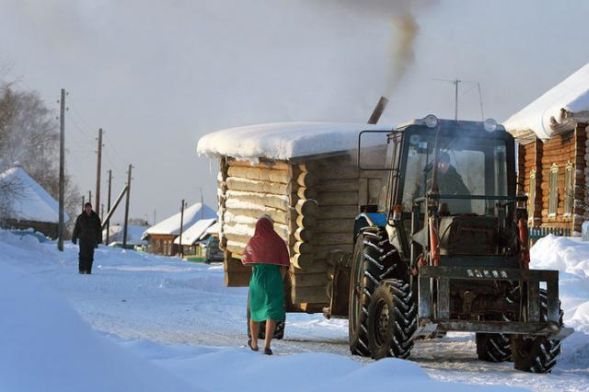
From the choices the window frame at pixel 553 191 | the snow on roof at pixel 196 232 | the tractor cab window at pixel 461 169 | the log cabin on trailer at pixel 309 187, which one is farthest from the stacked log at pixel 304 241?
the snow on roof at pixel 196 232

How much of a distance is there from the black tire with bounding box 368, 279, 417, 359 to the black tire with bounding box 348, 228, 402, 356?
344mm

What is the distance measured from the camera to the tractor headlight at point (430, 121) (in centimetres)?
1175

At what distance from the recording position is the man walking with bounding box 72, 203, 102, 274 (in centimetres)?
2653

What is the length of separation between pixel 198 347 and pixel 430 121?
3.59 metres

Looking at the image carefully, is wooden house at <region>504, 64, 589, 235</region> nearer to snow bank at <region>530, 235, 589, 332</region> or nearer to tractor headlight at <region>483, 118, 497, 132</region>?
snow bank at <region>530, 235, 589, 332</region>

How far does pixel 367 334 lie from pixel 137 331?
3.48 metres

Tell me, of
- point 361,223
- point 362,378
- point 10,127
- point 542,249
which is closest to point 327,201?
point 361,223

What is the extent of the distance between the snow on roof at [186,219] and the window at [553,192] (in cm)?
9913

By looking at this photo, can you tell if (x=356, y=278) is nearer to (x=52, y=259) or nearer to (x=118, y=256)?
(x=52, y=259)

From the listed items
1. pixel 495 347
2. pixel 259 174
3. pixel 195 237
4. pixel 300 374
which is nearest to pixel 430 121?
pixel 495 347

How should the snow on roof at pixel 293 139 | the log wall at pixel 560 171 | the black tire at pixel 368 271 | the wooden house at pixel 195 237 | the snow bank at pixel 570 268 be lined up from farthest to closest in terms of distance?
the wooden house at pixel 195 237 < the log wall at pixel 560 171 < the snow on roof at pixel 293 139 < the snow bank at pixel 570 268 < the black tire at pixel 368 271

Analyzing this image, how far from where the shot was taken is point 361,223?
13.1 m

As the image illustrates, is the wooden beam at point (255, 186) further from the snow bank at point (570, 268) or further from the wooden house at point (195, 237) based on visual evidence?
the wooden house at point (195, 237)

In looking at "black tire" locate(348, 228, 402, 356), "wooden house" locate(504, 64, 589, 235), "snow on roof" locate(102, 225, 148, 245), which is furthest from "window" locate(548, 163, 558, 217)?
"snow on roof" locate(102, 225, 148, 245)
